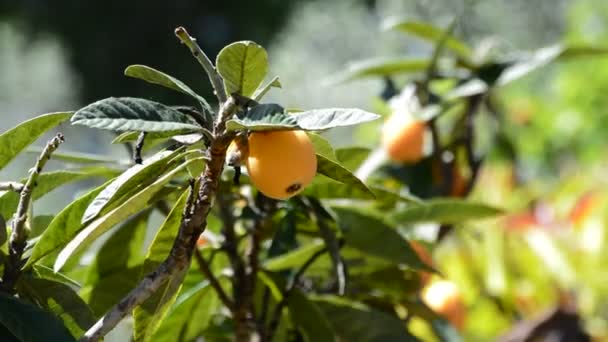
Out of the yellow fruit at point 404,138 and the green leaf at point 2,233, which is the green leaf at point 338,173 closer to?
the green leaf at point 2,233

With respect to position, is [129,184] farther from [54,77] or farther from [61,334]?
[54,77]

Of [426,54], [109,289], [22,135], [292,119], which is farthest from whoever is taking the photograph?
[426,54]

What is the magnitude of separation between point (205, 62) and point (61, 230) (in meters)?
0.12

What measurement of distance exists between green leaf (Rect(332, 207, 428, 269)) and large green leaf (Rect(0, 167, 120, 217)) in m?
0.17

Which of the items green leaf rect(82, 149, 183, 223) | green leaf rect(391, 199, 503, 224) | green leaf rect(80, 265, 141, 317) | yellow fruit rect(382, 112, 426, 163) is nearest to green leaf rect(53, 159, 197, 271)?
green leaf rect(82, 149, 183, 223)

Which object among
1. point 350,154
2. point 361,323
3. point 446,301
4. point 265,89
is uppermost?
point 265,89

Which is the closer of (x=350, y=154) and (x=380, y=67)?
(x=350, y=154)

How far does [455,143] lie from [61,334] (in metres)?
0.71

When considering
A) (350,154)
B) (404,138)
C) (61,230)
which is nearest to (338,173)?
(61,230)

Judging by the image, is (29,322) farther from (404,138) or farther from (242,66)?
(404,138)

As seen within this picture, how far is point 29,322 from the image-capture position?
0.50m

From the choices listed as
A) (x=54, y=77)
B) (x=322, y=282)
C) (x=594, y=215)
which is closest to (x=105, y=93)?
(x=54, y=77)

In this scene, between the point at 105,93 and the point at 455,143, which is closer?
the point at 455,143

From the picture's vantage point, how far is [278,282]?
2.54 feet
